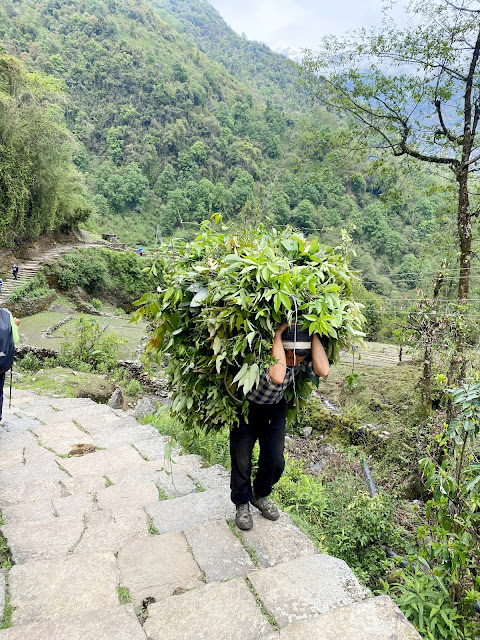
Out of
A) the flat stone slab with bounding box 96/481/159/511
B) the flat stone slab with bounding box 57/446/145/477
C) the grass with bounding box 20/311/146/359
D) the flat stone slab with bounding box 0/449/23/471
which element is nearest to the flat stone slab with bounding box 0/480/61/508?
the flat stone slab with bounding box 57/446/145/477

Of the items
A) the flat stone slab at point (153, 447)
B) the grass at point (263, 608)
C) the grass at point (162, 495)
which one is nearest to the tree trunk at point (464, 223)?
the flat stone slab at point (153, 447)

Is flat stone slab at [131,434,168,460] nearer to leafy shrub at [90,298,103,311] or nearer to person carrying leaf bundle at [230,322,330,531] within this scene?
person carrying leaf bundle at [230,322,330,531]

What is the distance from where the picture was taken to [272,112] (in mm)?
77875

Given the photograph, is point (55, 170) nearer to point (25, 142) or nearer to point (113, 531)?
point (25, 142)

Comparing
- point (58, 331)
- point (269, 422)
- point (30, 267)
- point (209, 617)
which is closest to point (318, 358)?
point (269, 422)

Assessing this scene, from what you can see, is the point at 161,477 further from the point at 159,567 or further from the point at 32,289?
the point at 32,289

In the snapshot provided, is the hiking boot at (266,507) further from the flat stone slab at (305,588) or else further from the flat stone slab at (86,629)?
the flat stone slab at (86,629)

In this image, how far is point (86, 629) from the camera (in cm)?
166

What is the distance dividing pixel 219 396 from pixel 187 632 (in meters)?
1.02

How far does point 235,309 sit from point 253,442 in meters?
0.86

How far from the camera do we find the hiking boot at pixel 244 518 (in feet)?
7.95

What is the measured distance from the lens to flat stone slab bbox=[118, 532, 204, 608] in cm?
197

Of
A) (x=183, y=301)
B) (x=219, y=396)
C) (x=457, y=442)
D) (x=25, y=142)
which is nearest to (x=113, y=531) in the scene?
(x=219, y=396)

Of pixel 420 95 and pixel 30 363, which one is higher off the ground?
pixel 420 95
